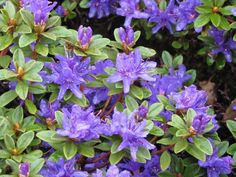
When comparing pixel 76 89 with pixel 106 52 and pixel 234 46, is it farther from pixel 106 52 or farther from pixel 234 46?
pixel 234 46

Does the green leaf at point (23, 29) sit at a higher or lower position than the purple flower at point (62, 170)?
higher

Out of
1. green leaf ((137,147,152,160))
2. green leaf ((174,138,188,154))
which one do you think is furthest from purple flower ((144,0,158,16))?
green leaf ((137,147,152,160))

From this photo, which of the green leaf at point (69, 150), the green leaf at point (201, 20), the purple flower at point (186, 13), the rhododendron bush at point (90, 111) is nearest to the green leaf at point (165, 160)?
the rhododendron bush at point (90, 111)

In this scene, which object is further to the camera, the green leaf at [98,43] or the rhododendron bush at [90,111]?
the green leaf at [98,43]

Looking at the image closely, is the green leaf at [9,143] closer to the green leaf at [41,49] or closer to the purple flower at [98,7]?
the green leaf at [41,49]

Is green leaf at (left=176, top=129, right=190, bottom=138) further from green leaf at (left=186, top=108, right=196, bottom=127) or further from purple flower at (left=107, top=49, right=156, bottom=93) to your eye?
purple flower at (left=107, top=49, right=156, bottom=93)

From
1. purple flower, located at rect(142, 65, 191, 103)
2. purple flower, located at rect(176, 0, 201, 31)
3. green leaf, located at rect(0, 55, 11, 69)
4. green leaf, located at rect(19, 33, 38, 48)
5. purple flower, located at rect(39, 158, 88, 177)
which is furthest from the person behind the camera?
purple flower, located at rect(176, 0, 201, 31)

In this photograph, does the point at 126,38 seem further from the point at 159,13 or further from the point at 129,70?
the point at 159,13
